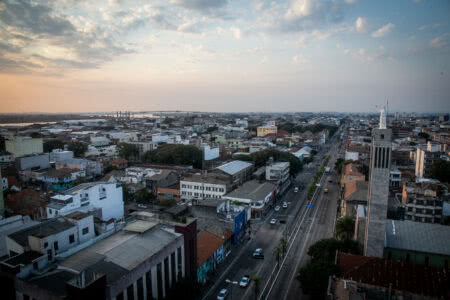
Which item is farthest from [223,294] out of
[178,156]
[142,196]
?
[178,156]

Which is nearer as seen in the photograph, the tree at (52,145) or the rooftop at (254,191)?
the rooftop at (254,191)

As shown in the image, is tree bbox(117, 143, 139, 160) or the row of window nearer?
the row of window

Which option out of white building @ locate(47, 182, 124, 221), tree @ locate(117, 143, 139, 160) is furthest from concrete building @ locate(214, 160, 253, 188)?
tree @ locate(117, 143, 139, 160)

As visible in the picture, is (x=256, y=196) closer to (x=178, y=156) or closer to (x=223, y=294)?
(x=223, y=294)

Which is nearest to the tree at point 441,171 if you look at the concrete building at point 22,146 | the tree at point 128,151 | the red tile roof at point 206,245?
the red tile roof at point 206,245

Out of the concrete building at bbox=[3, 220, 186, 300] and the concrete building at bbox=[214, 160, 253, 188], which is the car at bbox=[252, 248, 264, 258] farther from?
the concrete building at bbox=[214, 160, 253, 188]

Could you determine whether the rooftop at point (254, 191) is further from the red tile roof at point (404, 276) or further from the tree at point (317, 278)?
the red tile roof at point (404, 276)
